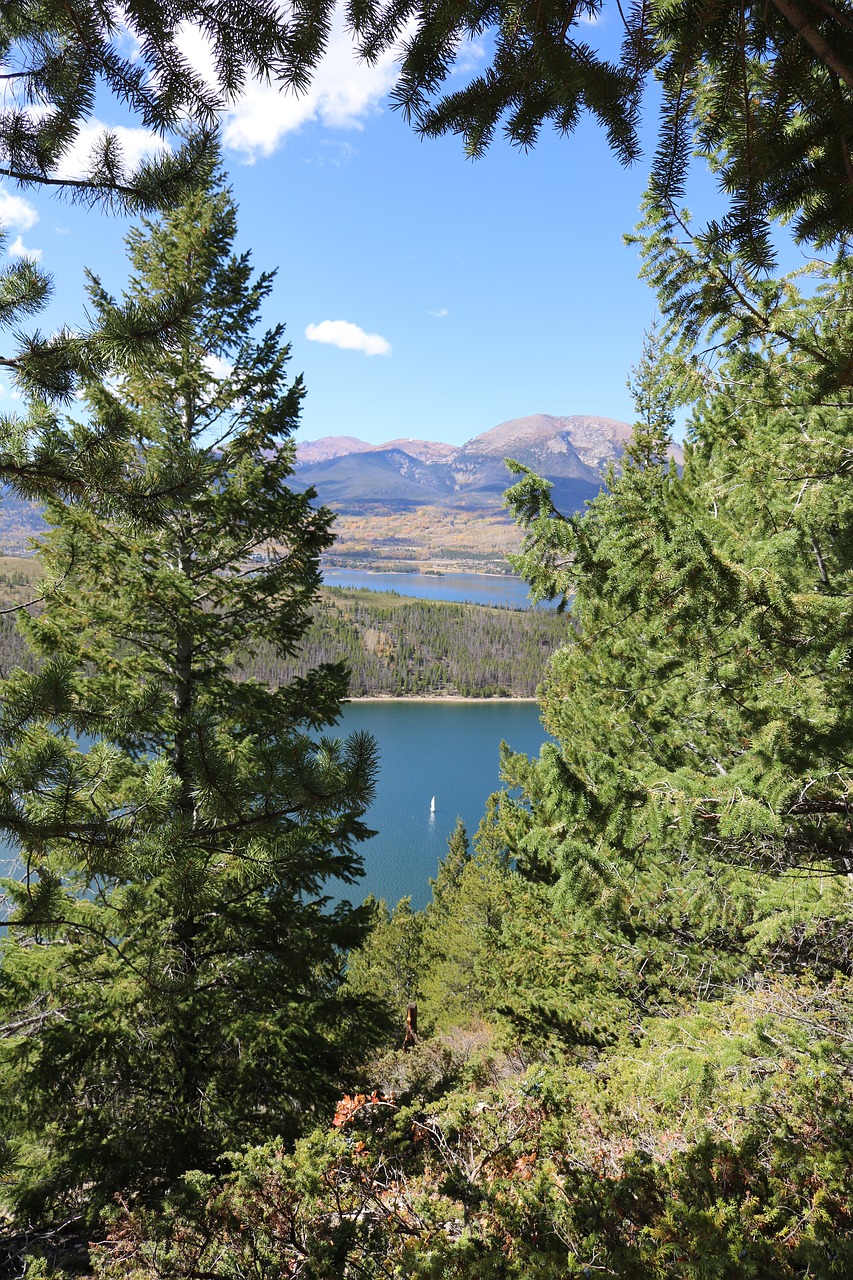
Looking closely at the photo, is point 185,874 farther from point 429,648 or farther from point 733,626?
point 429,648

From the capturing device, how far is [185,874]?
2.18 metres

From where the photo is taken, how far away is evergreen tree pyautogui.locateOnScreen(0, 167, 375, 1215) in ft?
11.8

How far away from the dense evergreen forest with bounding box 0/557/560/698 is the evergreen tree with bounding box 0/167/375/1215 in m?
83.5

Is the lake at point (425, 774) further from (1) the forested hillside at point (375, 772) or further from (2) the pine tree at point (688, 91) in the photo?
(2) the pine tree at point (688, 91)

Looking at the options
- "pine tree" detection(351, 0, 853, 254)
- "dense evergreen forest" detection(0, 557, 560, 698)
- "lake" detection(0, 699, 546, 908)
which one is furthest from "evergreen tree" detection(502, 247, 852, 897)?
"dense evergreen forest" detection(0, 557, 560, 698)

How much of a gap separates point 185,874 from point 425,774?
59418mm

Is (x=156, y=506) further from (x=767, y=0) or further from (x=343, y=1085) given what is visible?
(x=343, y=1085)

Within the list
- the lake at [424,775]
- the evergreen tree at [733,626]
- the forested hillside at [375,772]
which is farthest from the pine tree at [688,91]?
the lake at [424,775]

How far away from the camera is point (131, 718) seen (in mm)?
2039

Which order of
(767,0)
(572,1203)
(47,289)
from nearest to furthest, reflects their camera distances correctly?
1. (767,0)
2. (47,289)
3. (572,1203)

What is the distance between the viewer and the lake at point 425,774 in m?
40.7

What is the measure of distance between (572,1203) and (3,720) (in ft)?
9.53

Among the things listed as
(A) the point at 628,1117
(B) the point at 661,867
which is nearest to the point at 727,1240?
(A) the point at 628,1117

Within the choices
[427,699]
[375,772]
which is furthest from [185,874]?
[427,699]
